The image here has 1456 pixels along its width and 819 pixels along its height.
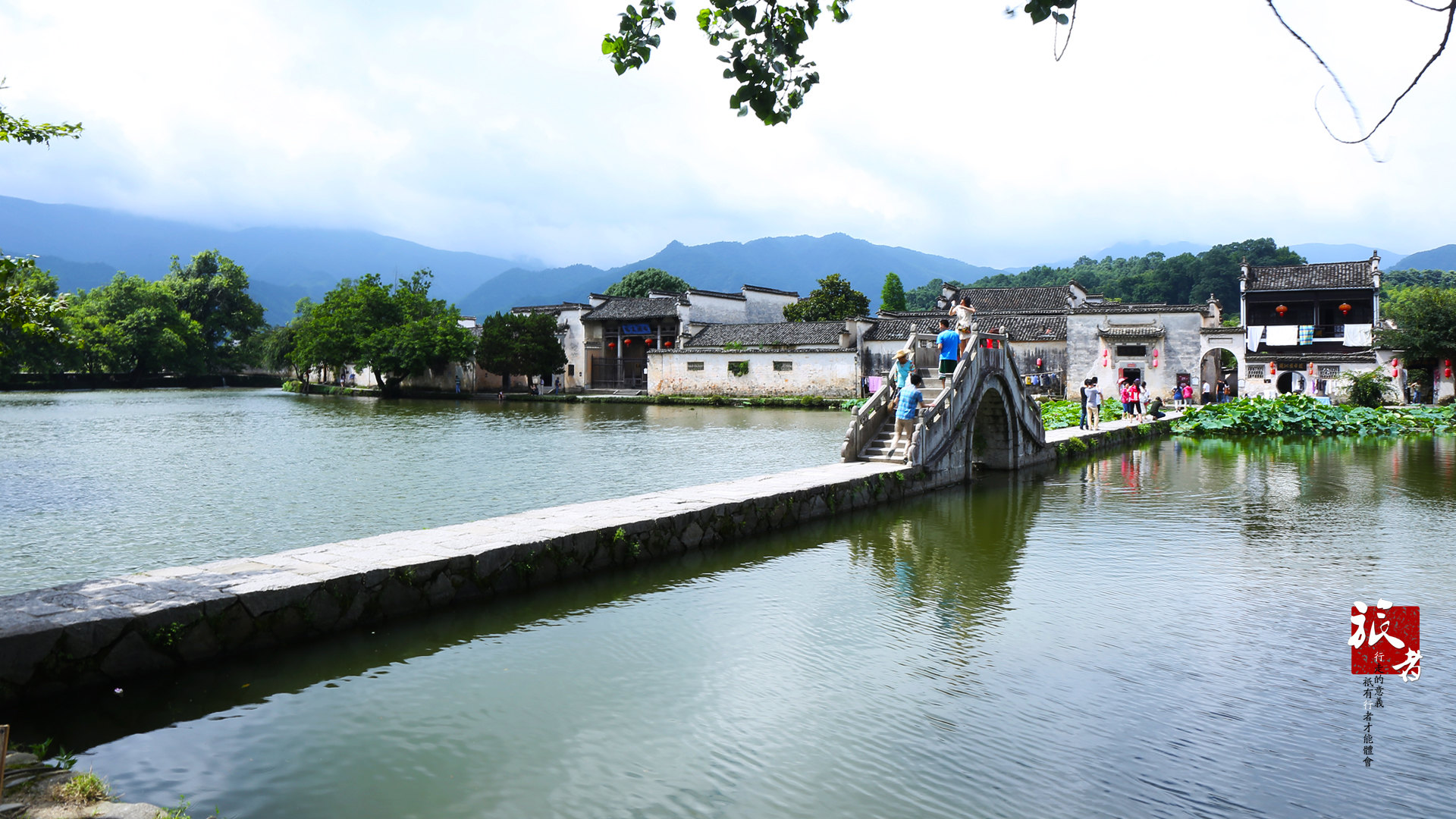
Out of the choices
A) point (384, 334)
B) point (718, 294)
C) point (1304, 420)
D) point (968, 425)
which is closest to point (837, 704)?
point (968, 425)

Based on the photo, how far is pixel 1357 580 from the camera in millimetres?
9156

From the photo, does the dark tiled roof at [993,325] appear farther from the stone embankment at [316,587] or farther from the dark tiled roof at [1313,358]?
the stone embankment at [316,587]

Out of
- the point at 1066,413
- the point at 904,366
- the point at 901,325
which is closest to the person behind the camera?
the point at 904,366

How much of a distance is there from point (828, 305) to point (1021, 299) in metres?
11.4

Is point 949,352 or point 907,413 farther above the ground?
point 949,352

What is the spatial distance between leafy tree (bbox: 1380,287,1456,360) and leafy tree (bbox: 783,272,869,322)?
25.7 metres

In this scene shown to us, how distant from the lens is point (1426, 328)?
107 ft

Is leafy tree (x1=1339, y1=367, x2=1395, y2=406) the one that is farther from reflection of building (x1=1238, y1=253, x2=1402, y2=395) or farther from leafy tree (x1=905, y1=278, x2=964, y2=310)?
leafy tree (x1=905, y1=278, x2=964, y2=310)

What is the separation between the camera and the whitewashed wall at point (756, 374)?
43.9m

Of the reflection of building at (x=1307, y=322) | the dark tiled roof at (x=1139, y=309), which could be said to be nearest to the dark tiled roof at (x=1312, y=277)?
the reflection of building at (x=1307, y=322)

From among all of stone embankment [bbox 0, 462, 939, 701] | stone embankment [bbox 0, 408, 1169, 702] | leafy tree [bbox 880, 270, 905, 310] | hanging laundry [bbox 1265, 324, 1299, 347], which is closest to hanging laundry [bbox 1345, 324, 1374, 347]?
hanging laundry [bbox 1265, 324, 1299, 347]

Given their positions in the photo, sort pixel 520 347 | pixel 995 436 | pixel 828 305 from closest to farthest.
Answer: pixel 995 436, pixel 520 347, pixel 828 305

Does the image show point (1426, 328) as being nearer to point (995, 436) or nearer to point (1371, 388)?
point (1371, 388)

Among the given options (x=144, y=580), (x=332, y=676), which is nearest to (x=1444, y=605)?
(x=332, y=676)
